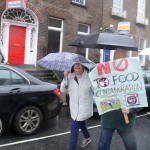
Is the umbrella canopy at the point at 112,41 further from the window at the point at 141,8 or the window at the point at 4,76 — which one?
the window at the point at 141,8

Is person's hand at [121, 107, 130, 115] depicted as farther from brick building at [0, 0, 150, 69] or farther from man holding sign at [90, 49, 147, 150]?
brick building at [0, 0, 150, 69]

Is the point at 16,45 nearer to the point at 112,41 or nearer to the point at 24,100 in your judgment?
the point at 24,100

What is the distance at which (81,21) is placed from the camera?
55.4ft

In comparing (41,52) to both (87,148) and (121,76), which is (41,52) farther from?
(121,76)

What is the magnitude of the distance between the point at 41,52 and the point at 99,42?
31.7 ft

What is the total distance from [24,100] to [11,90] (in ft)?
1.16

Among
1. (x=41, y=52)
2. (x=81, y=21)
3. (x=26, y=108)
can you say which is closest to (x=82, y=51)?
(x=81, y=21)

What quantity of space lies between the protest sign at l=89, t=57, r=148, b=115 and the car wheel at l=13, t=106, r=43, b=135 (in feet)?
8.19

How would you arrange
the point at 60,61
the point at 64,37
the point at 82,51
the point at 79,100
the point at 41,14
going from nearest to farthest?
the point at 79,100, the point at 60,61, the point at 41,14, the point at 64,37, the point at 82,51

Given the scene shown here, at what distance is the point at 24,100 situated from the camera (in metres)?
6.08

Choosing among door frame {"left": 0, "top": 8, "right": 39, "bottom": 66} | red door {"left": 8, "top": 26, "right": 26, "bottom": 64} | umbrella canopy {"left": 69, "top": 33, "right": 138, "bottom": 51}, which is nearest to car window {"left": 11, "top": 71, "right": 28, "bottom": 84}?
umbrella canopy {"left": 69, "top": 33, "right": 138, "bottom": 51}

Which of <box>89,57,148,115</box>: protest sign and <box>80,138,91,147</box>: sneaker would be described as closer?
<box>89,57,148,115</box>: protest sign

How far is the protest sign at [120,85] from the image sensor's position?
388 centimetres

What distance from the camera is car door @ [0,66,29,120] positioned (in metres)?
5.80
